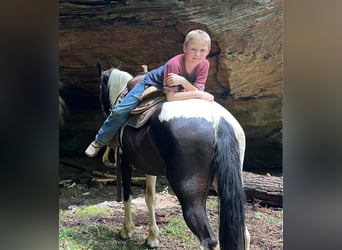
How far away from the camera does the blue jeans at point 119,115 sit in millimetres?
1771

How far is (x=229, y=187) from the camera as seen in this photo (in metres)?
1.68

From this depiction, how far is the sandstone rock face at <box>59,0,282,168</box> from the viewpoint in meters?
1.75

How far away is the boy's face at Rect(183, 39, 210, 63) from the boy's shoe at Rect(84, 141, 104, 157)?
53 cm

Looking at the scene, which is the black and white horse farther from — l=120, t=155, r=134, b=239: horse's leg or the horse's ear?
the horse's ear

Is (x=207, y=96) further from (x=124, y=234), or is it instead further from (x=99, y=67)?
(x=124, y=234)

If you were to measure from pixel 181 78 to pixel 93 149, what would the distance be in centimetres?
48

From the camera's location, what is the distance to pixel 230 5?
1.76 m

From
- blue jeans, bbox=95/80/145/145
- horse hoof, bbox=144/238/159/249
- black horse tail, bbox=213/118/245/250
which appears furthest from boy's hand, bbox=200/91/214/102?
horse hoof, bbox=144/238/159/249

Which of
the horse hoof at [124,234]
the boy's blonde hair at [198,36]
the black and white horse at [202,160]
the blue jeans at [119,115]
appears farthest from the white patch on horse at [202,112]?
the horse hoof at [124,234]
